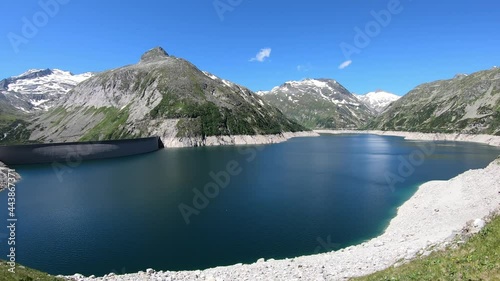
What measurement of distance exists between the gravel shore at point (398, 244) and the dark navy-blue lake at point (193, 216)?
3464mm

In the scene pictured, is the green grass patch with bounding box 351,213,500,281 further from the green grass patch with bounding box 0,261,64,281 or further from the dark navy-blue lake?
the green grass patch with bounding box 0,261,64,281

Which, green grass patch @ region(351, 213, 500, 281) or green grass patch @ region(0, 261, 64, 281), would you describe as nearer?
green grass patch @ region(351, 213, 500, 281)

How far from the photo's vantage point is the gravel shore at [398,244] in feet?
88.7

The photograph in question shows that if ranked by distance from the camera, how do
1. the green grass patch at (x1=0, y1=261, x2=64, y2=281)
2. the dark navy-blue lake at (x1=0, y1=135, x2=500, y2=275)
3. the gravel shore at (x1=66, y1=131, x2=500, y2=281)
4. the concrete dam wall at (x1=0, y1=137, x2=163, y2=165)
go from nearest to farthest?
the green grass patch at (x1=0, y1=261, x2=64, y2=281) < the gravel shore at (x1=66, y1=131, x2=500, y2=281) < the dark navy-blue lake at (x1=0, y1=135, x2=500, y2=275) < the concrete dam wall at (x1=0, y1=137, x2=163, y2=165)

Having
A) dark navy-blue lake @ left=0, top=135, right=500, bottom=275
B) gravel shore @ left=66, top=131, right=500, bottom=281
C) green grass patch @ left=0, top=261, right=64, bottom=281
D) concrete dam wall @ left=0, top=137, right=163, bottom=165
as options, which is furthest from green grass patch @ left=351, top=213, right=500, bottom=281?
concrete dam wall @ left=0, top=137, right=163, bottom=165

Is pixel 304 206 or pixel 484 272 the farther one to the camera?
pixel 304 206

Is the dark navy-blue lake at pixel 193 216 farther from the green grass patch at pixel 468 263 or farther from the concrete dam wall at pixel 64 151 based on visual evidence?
the concrete dam wall at pixel 64 151

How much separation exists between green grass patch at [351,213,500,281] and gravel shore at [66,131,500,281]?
396 cm

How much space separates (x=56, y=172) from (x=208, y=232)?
82596 mm

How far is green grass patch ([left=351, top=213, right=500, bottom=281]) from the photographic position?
51.1ft

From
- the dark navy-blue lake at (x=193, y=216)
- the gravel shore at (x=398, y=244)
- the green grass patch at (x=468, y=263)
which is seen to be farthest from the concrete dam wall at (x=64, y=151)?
the green grass patch at (x=468, y=263)

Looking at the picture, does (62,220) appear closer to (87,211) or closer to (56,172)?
(87,211)

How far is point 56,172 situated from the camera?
4141 inches

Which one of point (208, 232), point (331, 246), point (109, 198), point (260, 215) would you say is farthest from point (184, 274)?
point (109, 198)
